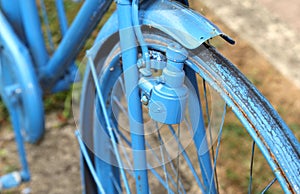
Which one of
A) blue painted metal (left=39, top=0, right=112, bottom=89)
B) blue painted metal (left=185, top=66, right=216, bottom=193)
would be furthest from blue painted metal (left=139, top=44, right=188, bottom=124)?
blue painted metal (left=39, top=0, right=112, bottom=89)

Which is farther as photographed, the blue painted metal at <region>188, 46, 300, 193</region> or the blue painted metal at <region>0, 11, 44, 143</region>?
the blue painted metal at <region>0, 11, 44, 143</region>

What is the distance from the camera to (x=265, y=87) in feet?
7.88

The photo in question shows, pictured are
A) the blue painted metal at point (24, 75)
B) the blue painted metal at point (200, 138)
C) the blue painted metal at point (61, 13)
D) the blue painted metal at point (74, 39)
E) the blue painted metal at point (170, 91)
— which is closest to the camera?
the blue painted metal at point (170, 91)

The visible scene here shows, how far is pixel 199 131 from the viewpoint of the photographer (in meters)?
1.17

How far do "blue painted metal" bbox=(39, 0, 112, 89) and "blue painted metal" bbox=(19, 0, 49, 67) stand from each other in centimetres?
5

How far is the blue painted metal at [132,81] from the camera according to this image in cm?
106

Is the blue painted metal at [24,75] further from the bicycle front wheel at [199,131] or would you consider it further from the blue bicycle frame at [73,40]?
the bicycle front wheel at [199,131]

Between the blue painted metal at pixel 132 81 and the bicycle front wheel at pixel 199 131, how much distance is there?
3cm

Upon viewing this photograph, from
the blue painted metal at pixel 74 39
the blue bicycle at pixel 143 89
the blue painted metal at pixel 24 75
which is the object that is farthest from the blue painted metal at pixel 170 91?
the blue painted metal at pixel 24 75

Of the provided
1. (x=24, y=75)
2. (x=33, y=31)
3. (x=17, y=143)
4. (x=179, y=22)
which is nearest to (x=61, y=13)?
(x=33, y=31)

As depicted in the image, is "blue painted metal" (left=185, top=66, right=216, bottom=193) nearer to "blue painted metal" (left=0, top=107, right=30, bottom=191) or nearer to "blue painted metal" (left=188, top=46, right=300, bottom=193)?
"blue painted metal" (left=188, top=46, right=300, bottom=193)

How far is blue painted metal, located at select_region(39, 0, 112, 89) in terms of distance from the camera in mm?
1399

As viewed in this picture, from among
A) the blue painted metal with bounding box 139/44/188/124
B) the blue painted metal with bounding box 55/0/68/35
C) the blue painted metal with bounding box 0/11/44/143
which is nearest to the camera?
the blue painted metal with bounding box 139/44/188/124

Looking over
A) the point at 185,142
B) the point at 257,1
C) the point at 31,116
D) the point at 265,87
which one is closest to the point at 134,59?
the point at 185,142
